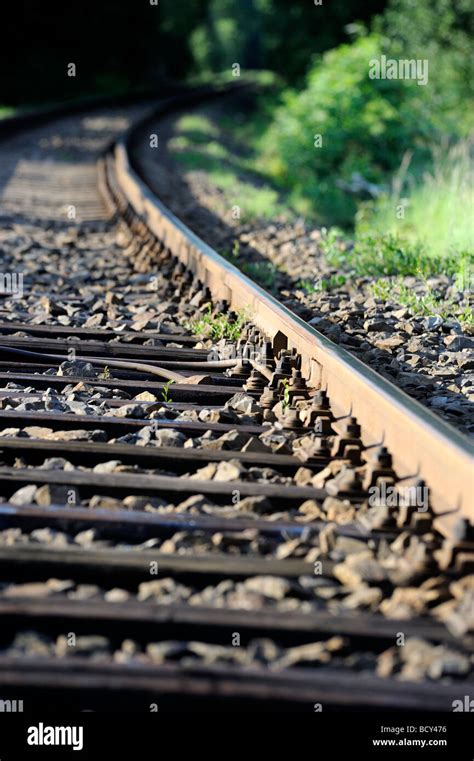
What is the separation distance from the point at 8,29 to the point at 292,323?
112 ft

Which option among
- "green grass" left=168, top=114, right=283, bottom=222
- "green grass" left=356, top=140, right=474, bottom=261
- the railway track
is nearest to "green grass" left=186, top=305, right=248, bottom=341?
the railway track

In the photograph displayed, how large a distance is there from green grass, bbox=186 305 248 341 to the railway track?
0.02 m

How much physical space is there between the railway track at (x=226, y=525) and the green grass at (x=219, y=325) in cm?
2

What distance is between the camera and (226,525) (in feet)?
8.91

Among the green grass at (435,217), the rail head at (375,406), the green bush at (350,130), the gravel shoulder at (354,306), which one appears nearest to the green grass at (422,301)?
the gravel shoulder at (354,306)

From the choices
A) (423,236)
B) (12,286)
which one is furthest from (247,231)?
(12,286)

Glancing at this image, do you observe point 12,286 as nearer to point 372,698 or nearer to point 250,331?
point 250,331

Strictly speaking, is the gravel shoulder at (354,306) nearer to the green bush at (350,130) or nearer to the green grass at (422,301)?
the green grass at (422,301)

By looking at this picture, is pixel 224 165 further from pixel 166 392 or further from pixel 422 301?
pixel 166 392

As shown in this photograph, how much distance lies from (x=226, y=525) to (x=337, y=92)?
14.8 m

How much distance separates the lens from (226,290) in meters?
5.59

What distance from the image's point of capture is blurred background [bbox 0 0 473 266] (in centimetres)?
1135

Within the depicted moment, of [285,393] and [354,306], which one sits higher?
[354,306]

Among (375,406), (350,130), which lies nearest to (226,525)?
(375,406)
